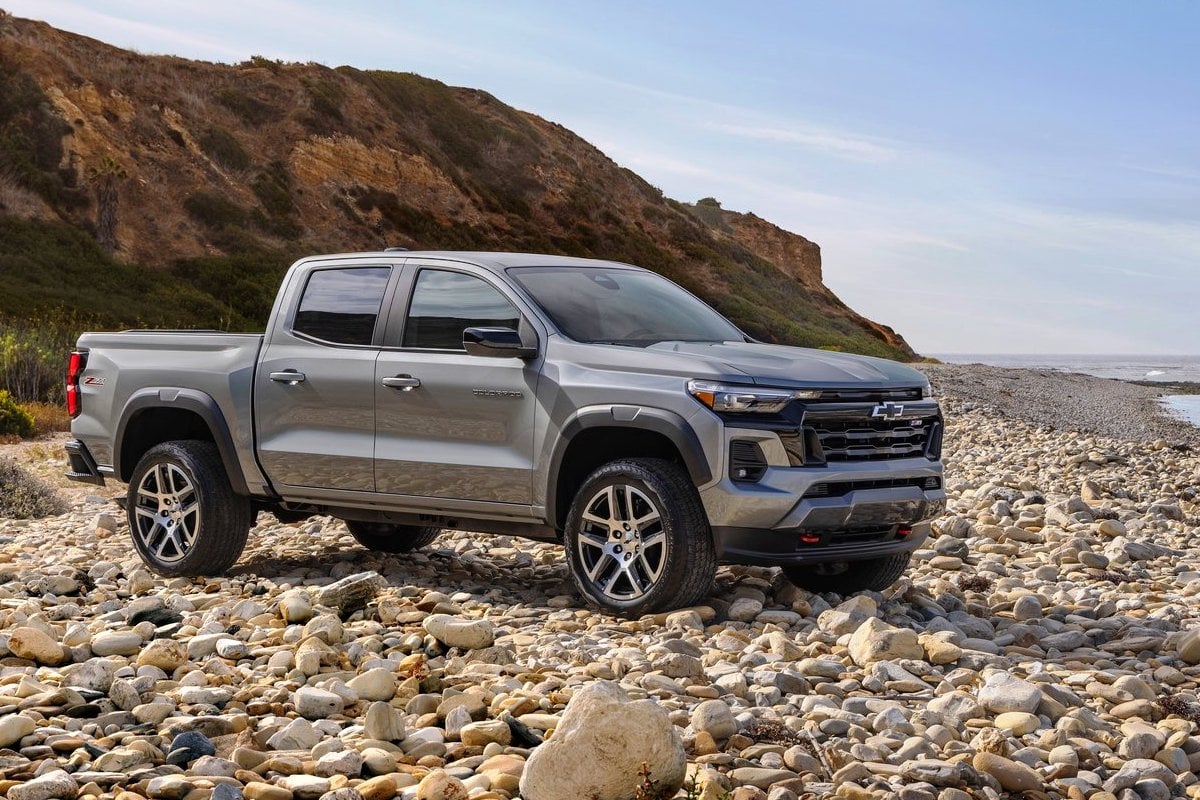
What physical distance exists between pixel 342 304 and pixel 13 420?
11189mm

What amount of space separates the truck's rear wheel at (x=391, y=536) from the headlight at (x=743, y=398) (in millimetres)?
3643

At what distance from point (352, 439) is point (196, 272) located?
34.3 m

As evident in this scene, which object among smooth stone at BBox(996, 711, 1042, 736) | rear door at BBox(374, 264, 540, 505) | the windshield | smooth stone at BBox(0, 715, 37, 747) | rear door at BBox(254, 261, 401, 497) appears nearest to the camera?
smooth stone at BBox(0, 715, 37, 747)

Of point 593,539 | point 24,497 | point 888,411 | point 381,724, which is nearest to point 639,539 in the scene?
point 593,539

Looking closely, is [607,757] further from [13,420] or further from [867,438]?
[13,420]

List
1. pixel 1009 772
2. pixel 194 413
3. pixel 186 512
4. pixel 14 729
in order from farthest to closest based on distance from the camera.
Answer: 1. pixel 194 413
2. pixel 186 512
3. pixel 14 729
4. pixel 1009 772

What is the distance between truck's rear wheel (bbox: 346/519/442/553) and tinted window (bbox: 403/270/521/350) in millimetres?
2302

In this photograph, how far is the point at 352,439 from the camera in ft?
25.6

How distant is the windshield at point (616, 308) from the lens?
7.39 m

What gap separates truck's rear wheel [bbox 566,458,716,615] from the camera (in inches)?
260

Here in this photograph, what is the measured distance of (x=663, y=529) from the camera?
6668mm

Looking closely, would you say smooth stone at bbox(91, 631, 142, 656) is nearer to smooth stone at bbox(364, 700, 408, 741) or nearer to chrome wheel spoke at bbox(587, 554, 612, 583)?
smooth stone at bbox(364, 700, 408, 741)

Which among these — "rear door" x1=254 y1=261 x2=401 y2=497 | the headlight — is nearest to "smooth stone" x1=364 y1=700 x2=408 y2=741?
the headlight

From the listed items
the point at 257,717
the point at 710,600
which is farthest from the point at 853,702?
the point at 257,717
